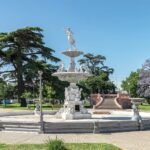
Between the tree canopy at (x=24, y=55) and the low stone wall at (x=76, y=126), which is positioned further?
the tree canopy at (x=24, y=55)

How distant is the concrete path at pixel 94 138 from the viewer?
15.5 m

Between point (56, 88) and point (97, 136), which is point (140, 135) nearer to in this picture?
point (97, 136)

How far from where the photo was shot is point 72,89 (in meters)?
27.3

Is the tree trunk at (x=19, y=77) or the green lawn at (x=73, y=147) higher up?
the tree trunk at (x=19, y=77)

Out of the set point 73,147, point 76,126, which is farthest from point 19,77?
point 73,147

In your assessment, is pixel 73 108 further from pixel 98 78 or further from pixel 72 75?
pixel 98 78

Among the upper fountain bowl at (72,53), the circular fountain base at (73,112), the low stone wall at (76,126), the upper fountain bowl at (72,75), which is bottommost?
the low stone wall at (76,126)

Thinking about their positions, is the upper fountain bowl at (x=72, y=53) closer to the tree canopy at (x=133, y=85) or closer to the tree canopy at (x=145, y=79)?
the tree canopy at (x=145, y=79)

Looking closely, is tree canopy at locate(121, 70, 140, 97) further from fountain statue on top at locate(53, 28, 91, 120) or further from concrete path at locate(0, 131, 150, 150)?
concrete path at locate(0, 131, 150, 150)

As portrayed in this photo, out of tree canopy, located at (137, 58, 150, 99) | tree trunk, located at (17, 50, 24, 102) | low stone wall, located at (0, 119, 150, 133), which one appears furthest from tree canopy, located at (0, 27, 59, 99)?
low stone wall, located at (0, 119, 150, 133)

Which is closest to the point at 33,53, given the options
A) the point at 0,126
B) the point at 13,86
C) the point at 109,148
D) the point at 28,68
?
the point at 28,68

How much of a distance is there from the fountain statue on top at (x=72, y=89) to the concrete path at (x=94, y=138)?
22.6ft

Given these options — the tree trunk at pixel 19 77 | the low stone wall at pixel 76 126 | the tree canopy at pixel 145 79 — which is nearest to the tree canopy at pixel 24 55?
the tree trunk at pixel 19 77

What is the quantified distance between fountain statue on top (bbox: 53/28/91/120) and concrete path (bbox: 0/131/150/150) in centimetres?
688
